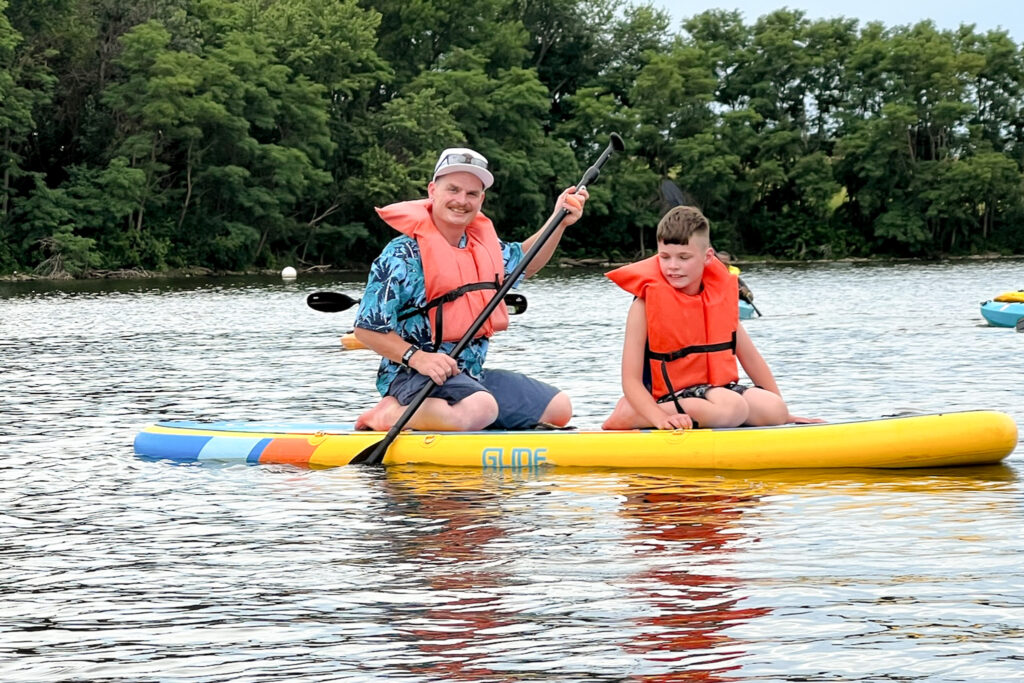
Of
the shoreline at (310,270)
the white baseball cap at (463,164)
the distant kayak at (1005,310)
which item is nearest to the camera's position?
the white baseball cap at (463,164)

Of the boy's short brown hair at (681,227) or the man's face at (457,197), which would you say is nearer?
the boy's short brown hair at (681,227)

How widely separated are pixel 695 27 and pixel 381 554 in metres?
68.8

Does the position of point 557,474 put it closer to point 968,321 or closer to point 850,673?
point 850,673

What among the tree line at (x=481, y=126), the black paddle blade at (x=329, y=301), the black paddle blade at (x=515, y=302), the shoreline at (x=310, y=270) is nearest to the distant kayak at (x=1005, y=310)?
the black paddle blade at (x=329, y=301)

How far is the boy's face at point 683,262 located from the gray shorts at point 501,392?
3.27 ft

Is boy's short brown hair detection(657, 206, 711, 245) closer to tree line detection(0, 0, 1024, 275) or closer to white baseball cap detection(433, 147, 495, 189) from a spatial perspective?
white baseball cap detection(433, 147, 495, 189)

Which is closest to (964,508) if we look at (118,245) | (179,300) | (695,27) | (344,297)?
(344,297)

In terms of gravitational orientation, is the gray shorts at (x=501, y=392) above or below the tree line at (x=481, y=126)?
below

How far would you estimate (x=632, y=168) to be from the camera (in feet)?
219

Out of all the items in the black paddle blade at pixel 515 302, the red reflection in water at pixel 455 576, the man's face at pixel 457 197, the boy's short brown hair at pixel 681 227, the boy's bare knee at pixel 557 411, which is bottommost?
the red reflection in water at pixel 455 576

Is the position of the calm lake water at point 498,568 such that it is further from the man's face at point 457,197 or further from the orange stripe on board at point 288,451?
the man's face at point 457,197

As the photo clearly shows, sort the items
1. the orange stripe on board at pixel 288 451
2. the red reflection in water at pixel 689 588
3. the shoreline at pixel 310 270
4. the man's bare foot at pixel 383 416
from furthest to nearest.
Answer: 1. the shoreline at pixel 310 270
2. the orange stripe on board at pixel 288 451
3. the man's bare foot at pixel 383 416
4. the red reflection in water at pixel 689 588

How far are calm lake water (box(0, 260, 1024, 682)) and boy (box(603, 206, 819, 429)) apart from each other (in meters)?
0.33

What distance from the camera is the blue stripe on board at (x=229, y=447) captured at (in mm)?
8414
